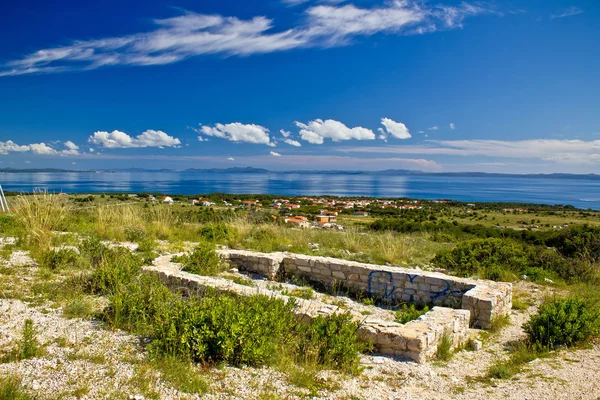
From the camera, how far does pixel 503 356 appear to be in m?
5.43

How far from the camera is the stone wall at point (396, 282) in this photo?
22.6 feet

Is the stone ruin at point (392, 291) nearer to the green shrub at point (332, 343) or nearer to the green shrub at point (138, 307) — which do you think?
the green shrub at point (332, 343)

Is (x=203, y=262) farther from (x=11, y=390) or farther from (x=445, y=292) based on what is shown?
(x=11, y=390)

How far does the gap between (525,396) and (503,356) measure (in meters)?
1.62

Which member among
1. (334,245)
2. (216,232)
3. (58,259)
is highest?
(58,259)

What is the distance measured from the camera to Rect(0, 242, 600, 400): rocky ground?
11.8 ft

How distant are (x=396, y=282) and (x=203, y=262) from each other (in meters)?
4.50

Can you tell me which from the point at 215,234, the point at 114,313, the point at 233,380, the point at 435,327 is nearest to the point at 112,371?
the point at 233,380

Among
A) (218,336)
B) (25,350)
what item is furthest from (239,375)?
(25,350)

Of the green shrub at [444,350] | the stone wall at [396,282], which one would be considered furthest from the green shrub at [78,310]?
the green shrub at [444,350]

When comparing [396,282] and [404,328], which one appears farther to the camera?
[396,282]

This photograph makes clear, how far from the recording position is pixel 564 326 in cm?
546

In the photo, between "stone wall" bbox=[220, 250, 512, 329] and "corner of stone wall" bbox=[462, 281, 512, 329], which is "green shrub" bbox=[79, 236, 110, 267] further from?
"corner of stone wall" bbox=[462, 281, 512, 329]

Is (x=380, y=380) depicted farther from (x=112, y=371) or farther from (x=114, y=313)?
(x=114, y=313)
